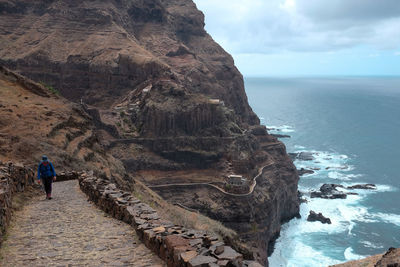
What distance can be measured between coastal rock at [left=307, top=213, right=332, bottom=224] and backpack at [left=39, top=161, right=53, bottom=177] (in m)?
69.5

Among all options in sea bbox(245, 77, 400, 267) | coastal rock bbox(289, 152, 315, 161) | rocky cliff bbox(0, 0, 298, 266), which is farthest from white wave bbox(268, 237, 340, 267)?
coastal rock bbox(289, 152, 315, 161)

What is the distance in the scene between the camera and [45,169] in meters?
18.3

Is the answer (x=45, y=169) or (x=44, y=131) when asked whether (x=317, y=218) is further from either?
(x=45, y=169)

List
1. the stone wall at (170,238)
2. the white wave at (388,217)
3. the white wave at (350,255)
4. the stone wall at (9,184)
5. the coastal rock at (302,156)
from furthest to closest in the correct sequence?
1. the coastal rock at (302,156)
2. the white wave at (388,217)
3. the white wave at (350,255)
4. the stone wall at (9,184)
5. the stone wall at (170,238)

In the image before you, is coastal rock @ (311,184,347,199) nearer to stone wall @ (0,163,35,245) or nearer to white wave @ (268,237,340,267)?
white wave @ (268,237,340,267)

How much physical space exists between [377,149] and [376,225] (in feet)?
226

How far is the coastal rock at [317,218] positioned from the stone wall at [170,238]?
Result: 69994 mm

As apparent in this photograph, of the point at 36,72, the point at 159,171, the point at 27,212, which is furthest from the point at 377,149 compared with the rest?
the point at 27,212

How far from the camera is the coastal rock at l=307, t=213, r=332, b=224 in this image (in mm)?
78438

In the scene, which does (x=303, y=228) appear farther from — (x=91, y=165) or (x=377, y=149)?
(x=377, y=149)

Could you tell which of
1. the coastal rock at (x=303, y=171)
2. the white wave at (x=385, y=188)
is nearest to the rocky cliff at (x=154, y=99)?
the coastal rock at (x=303, y=171)

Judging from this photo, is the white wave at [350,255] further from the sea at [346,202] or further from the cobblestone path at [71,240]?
the cobblestone path at [71,240]

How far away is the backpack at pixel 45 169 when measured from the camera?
18078 mm

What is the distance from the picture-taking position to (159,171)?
74000mm
